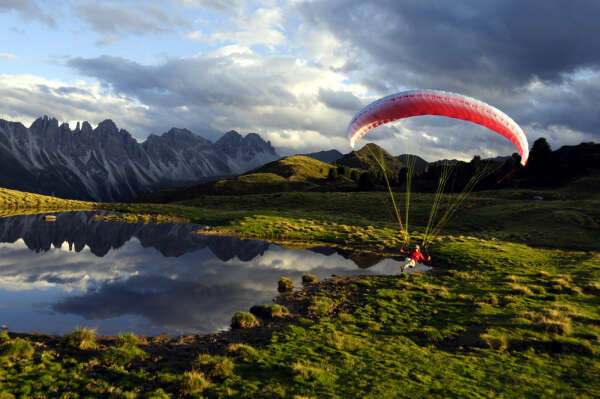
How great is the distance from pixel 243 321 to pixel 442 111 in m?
19.2

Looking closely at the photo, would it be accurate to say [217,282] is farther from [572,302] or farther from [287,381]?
[572,302]

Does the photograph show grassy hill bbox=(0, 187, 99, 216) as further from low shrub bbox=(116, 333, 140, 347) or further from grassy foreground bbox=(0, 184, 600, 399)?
grassy foreground bbox=(0, 184, 600, 399)

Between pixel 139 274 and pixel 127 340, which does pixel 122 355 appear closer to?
pixel 127 340

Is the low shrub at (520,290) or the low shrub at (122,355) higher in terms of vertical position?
the low shrub at (520,290)

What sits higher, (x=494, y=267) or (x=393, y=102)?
(x=393, y=102)

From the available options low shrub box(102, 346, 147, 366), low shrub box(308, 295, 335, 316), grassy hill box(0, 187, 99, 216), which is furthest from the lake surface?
grassy hill box(0, 187, 99, 216)

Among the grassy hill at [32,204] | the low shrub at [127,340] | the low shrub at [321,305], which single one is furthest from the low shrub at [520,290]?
the grassy hill at [32,204]

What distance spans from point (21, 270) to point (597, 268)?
167 ft

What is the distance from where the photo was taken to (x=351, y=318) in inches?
697

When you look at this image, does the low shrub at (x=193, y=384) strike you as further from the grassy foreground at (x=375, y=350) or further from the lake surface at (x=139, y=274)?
the lake surface at (x=139, y=274)

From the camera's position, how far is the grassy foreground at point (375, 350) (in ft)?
34.0

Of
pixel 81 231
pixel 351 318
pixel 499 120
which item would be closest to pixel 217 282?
pixel 351 318

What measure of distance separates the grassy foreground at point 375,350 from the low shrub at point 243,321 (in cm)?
54

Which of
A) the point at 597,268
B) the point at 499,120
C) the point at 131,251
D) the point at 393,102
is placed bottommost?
the point at 131,251
